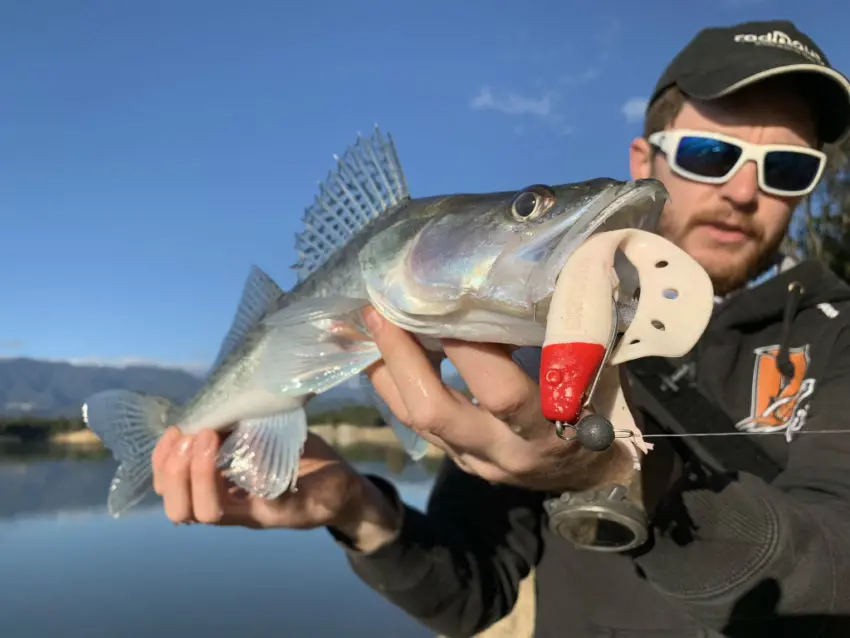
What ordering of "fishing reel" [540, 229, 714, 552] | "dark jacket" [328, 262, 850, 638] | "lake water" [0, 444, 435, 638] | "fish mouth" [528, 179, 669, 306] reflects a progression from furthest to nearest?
"lake water" [0, 444, 435, 638] → "dark jacket" [328, 262, 850, 638] → "fish mouth" [528, 179, 669, 306] → "fishing reel" [540, 229, 714, 552]

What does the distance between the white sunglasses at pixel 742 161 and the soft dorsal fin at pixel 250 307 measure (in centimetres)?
229

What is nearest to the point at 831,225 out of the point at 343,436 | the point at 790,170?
the point at 790,170

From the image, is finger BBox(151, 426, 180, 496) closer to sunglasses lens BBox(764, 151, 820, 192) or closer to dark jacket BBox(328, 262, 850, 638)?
dark jacket BBox(328, 262, 850, 638)

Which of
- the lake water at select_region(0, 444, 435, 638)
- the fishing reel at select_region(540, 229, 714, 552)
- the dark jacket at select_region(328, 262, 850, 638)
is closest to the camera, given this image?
the fishing reel at select_region(540, 229, 714, 552)

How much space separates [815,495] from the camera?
227 centimetres

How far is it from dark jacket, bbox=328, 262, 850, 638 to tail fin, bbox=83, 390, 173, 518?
1149 millimetres

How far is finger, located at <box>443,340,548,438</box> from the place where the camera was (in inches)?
68.1

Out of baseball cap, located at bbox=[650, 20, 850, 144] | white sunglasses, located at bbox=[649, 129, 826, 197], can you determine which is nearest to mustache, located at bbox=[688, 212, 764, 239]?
white sunglasses, located at bbox=[649, 129, 826, 197]

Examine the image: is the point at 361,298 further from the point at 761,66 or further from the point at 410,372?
the point at 761,66

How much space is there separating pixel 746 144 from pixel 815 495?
1992 millimetres

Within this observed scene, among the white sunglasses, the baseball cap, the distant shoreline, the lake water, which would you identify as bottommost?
the distant shoreline

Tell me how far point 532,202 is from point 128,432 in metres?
2.53

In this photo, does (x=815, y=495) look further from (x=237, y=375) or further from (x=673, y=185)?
(x=237, y=375)

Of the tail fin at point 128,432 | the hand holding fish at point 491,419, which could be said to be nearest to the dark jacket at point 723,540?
the hand holding fish at point 491,419
